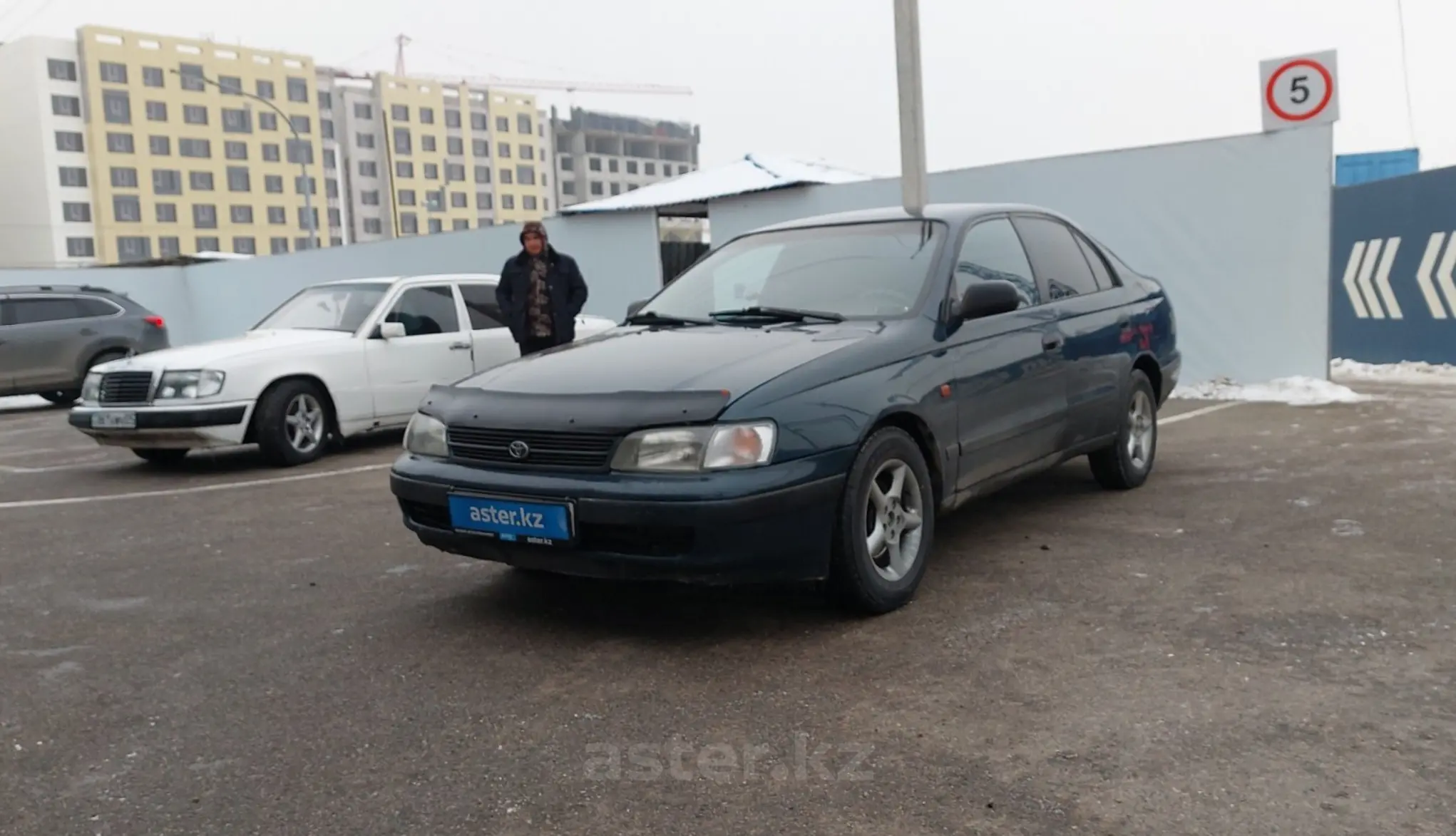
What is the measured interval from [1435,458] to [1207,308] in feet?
12.9

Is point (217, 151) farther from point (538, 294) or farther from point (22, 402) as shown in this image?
point (538, 294)

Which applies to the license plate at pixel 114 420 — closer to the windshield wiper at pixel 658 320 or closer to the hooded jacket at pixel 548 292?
the hooded jacket at pixel 548 292

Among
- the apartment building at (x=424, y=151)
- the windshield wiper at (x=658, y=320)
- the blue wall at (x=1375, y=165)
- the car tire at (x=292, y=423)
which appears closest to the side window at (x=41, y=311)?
the car tire at (x=292, y=423)

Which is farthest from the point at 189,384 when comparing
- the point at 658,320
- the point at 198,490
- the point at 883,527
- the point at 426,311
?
the point at 883,527

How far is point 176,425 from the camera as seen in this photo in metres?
7.69

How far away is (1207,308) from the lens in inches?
405

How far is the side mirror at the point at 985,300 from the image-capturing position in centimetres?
446

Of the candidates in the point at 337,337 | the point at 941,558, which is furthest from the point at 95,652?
the point at 337,337

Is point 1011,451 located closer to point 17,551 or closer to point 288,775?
point 288,775

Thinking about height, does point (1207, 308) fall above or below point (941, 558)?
above

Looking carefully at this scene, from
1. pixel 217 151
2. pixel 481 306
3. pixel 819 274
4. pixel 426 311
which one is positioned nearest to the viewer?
pixel 819 274

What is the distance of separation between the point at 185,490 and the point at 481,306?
3.03m

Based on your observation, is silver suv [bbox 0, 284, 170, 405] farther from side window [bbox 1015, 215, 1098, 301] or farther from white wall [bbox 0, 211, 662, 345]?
side window [bbox 1015, 215, 1098, 301]

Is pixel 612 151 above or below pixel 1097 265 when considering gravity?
above
